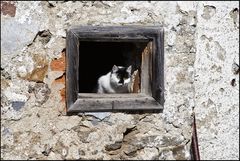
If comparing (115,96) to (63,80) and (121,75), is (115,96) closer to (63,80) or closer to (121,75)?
(63,80)

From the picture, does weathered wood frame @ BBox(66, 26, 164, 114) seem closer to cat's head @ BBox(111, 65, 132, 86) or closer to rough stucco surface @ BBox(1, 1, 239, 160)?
rough stucco surface @ BBox(1, 1, 239, 160)

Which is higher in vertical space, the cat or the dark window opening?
the dark window opening

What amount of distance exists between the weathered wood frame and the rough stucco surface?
0.17 feet

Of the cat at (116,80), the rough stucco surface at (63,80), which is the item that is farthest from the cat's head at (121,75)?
the rough stucco surface at (63,80)

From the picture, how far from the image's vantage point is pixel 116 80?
487cm

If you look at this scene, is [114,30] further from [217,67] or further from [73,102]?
[217,67]

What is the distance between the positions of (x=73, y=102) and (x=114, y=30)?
0.53m

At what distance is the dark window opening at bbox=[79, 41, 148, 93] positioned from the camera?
15.4 ft

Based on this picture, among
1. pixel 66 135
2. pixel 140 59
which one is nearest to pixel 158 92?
pixel 140 59

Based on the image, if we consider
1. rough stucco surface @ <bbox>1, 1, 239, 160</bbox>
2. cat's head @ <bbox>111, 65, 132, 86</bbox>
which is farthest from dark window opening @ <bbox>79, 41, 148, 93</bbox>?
rough stucco surface @ <bbox>1, 1, 239, 160</bbox>

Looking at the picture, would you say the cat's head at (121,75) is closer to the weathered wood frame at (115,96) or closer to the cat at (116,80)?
the cat at (116,80)

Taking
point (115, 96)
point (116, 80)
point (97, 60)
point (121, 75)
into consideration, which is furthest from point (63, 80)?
point (97, 60)

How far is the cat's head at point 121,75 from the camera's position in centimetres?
458

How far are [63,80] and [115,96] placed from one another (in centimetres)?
38
